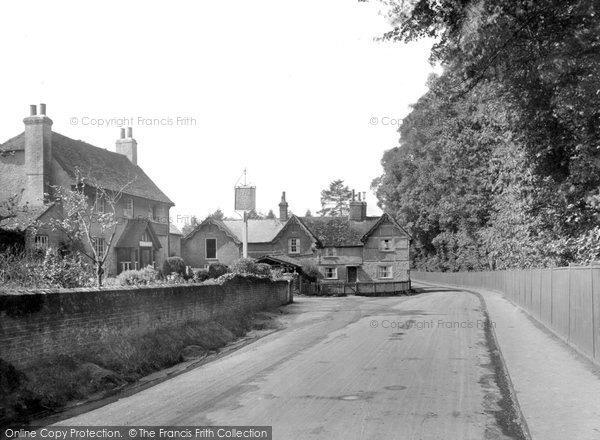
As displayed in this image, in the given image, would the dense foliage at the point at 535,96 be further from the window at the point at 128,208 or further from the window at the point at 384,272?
the window at the point at 384,272

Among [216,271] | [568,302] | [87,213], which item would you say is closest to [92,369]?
[568,302]

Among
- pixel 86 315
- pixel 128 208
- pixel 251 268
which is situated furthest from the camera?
pixel 128 208

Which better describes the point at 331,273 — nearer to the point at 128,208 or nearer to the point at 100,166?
the point at 128,208

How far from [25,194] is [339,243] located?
30852mm

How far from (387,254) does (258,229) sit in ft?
43.9

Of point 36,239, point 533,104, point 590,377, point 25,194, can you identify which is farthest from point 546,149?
point 25,194

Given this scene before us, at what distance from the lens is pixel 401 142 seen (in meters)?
74.8

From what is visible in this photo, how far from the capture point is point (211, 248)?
184 ft

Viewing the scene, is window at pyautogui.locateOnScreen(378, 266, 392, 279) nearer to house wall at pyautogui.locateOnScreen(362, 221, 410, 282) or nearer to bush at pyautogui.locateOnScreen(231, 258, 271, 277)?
house wall at pyautogui.locateOnScreen(362, 221, 410, 282)

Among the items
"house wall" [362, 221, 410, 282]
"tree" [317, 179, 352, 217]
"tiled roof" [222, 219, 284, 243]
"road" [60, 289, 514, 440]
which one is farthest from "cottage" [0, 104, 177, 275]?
"tree" [317, 179, 352, 217]

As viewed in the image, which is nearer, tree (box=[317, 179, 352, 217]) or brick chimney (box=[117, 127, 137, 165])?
brick chimney (box=[117, 127, 137, 165])

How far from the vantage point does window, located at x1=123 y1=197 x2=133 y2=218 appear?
133 feet

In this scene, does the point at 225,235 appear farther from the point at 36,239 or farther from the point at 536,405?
the point at 536,405

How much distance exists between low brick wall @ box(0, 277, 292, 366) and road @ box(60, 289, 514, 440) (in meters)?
1.65
